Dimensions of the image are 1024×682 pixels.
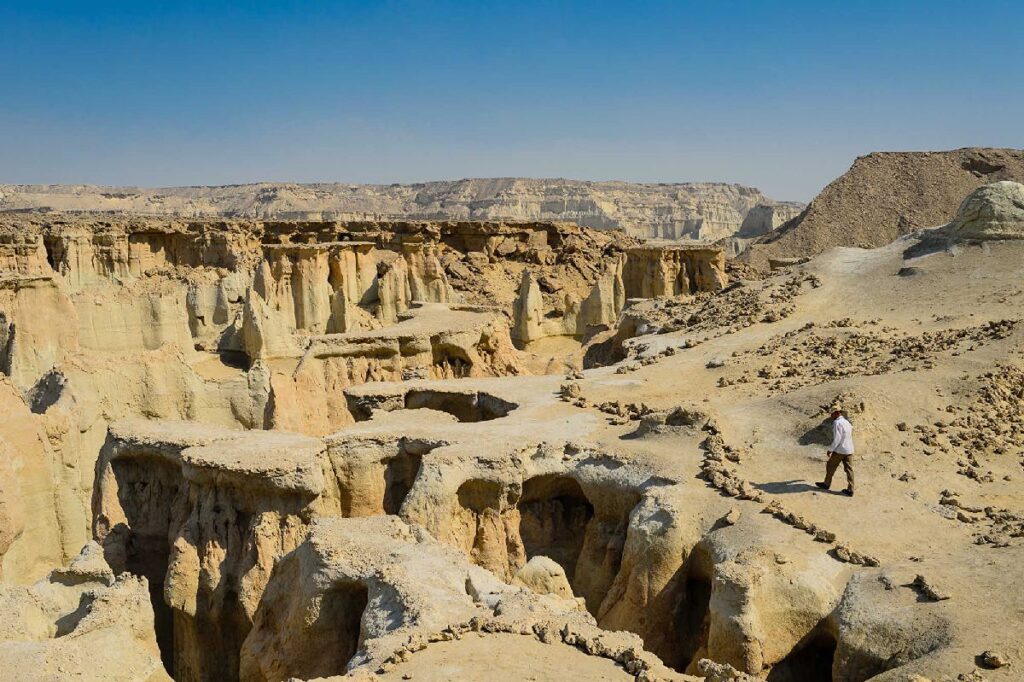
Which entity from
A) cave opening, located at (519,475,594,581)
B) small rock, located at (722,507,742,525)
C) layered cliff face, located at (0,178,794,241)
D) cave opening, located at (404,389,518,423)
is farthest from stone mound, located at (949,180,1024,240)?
layered cliff face, located at (0,178,794,241)

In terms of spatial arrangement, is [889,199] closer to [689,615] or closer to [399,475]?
[399,475]

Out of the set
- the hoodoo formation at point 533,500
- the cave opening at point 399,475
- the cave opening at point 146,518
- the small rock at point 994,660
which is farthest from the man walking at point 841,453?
the cave opening at point 146,518

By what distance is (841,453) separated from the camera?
1048cm

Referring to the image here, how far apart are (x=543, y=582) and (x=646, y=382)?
6562 mm

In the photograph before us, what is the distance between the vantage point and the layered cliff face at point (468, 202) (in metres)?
107

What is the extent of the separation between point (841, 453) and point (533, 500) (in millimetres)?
3955

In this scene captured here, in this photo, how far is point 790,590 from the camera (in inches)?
346

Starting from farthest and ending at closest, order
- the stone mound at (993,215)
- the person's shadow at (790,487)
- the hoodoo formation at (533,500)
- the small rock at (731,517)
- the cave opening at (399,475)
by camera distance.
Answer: the stone mound at (993,215) < the cave opening at (399,475) < the person's shadow at (790,487) < the small rock at (731,517) < the hoodoo formation at (533,500)

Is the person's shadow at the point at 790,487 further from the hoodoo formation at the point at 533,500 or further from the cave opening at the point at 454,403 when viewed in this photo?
the cave opening at the point at 454,403

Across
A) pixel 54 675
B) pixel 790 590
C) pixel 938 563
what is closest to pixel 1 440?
pixel 54 675

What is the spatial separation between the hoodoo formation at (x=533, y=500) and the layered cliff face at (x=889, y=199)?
30061 millimetres

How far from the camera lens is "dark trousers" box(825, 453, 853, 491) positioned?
1052 cm

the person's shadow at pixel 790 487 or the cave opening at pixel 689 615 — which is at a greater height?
the person's shadow at pixel 790 487

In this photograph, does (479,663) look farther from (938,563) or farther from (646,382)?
(646,382)
